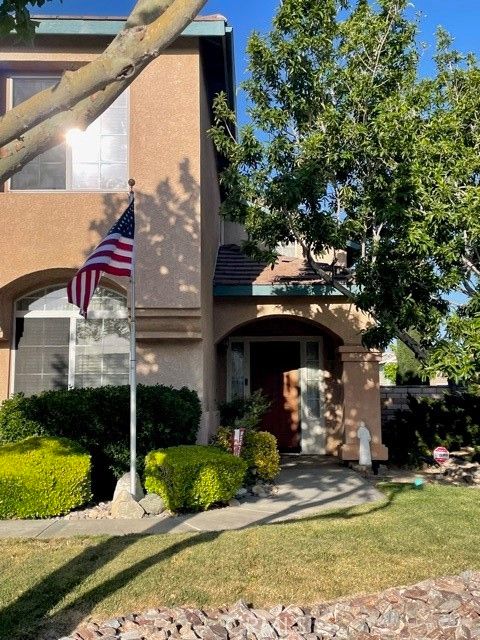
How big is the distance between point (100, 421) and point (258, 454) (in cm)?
253

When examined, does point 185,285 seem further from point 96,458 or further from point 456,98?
point 456,98

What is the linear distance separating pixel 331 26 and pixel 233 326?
5.55m

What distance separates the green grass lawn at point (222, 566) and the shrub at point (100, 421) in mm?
2422

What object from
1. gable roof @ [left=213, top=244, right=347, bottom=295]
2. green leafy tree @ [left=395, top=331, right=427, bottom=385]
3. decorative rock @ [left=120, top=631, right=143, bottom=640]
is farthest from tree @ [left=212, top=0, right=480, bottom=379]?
green leafy tree @ [left=395, top=331, right=427, bottom=385]

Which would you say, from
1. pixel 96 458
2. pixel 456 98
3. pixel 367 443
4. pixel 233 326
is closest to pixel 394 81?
pixel 456 98

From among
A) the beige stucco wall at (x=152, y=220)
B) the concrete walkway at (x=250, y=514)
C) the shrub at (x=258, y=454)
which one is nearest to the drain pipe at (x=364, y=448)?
the concrete walkway at (x=250, y=514)

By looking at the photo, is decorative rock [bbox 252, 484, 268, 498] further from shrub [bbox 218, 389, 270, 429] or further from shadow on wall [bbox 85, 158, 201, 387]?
shrub [bbox 218, 389, 270, 429]

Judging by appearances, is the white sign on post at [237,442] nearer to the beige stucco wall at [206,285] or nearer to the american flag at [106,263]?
the beige stucco wall at [206,285]

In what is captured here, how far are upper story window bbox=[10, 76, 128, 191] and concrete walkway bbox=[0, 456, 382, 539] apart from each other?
17.4 ft

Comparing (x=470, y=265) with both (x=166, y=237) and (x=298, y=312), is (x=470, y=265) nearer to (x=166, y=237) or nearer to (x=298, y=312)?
(x=298, y=312)

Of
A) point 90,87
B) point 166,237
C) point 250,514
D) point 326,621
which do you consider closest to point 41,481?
point 250,514

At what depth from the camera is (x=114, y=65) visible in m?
2.85

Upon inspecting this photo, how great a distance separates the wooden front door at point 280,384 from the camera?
13.7m

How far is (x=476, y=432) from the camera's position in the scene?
1339 centimetres
